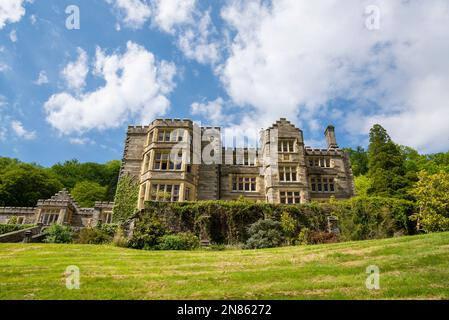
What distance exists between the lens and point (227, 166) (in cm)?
3023

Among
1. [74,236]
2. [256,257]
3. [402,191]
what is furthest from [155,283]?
[402,191]

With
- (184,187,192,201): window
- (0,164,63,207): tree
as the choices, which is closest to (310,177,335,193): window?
(184,187,192,201): window

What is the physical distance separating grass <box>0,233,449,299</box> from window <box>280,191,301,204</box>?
46.9 ft

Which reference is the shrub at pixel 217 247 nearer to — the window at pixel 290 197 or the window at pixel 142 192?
the window at pixel 142 192

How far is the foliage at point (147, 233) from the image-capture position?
56.4 feet

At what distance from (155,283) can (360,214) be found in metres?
16.3

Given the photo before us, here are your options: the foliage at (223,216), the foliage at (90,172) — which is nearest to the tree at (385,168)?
the foliage at (223,216)

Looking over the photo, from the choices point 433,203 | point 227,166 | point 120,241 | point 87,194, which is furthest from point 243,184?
point 87,194

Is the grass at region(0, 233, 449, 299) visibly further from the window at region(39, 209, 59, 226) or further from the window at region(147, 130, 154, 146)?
the window at region(39, 209, 59, 226)

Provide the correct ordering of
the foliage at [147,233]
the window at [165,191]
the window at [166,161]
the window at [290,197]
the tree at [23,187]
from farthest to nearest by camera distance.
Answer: the tree at [23,187] → the window at [290,197] → the window at [166,161] → the window at [165,191] → the foliage at [147,233]

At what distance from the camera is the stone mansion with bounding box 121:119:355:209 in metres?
25.5

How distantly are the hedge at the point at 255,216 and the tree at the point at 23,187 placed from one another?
39661mm

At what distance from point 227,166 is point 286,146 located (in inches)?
248

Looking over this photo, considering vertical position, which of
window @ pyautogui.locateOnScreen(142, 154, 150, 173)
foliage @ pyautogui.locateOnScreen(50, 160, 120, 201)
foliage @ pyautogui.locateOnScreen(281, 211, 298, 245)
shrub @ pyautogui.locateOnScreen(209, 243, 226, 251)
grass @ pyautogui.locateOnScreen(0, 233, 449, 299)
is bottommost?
grass @ pyautogui.locateOnScreen(0, 233, 449, 299)
